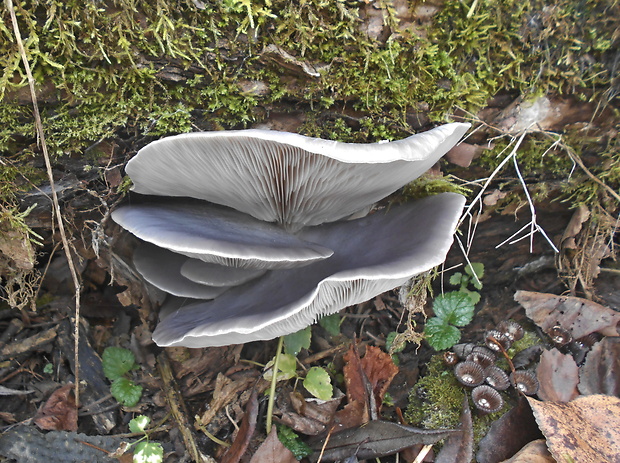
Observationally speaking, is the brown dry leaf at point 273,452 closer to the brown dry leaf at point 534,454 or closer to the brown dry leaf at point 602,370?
the brown dry leaf at point 534,454

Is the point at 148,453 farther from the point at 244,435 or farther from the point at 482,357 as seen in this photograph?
the point at 482,357

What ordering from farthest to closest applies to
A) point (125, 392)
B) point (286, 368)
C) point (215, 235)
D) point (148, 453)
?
point (286, 368) → point (125, 392) → point (148, 453) → point (215, 235)

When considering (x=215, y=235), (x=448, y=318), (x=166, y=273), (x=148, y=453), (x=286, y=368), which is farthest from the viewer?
(x=448, y=318)

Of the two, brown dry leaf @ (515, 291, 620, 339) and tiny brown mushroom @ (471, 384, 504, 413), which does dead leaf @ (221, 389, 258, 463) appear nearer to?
tiny brown mushroom @ (471, 384, 504, 413)

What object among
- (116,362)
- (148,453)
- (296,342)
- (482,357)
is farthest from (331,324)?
(116,362)

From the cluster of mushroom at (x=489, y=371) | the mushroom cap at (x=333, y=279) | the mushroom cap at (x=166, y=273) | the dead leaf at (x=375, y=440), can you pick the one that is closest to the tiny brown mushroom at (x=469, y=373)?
the cluster of mushroom at (x=489, y=371)

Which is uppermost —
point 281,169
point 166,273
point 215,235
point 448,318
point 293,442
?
point 281,169

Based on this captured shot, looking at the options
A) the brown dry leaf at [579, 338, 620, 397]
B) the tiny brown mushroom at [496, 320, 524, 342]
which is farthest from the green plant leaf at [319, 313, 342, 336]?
the brown dry leaf at [579, 338, 620, 397]

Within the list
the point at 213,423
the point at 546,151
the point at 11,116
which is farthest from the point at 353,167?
the point at 213,423

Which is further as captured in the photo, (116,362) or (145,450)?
(116,362)
